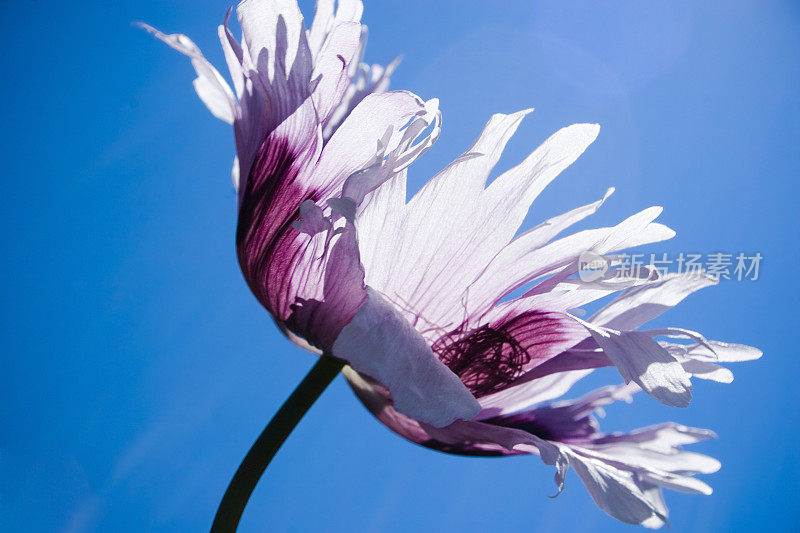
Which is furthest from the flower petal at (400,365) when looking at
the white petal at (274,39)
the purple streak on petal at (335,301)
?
the white petal at (274,39)

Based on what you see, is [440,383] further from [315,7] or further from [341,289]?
[315,7]

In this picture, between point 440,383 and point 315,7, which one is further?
point 315,7

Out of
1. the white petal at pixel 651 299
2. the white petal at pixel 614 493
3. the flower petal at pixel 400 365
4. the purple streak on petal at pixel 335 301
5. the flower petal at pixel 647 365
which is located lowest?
the white petal at pixel 614 493

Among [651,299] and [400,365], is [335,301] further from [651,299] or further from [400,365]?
[651,299]

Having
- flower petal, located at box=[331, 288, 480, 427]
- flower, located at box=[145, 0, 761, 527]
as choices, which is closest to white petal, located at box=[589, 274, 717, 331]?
flower, located at box=[145, 0, 761, 527]

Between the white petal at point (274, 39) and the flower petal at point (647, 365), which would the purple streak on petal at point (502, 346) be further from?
the white petal at point (274, 39)

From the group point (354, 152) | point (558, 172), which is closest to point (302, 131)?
point (354, 152)

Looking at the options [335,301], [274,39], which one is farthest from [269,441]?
[274,39]
